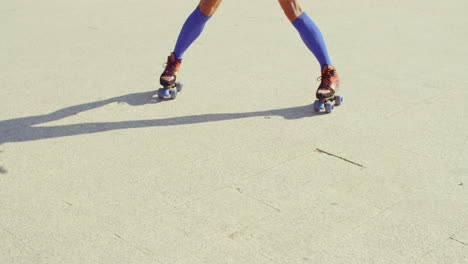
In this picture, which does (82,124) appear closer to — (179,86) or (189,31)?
(179,86)

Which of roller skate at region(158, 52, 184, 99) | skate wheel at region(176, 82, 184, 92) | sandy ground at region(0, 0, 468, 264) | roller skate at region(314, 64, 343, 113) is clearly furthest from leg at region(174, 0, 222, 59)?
roller skate at region(314, 64, 343, 113)

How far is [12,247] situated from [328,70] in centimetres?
286

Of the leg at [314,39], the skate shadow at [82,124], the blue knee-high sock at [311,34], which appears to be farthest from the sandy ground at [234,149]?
the blue knee-high sock at [311,34]

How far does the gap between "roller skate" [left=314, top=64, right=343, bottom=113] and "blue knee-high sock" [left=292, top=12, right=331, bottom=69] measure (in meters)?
0.10

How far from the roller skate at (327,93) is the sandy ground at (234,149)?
0.08m

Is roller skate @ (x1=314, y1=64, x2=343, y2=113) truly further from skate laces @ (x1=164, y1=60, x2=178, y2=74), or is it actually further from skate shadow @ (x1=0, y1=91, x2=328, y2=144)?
skate laces @ (x1=164, y1=60, x2=178, y2=74)

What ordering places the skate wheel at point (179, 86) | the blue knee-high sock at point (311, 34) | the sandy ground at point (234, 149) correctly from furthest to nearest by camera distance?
the skate wheel at point (179, 86) < the blue knee-high sock at point (311, 34) < the sandy ground at point (234, 149)

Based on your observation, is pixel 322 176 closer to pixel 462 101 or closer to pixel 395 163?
pixel 395 163

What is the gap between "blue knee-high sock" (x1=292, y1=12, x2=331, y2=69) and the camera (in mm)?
5406

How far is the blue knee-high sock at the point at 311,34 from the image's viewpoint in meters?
5.41

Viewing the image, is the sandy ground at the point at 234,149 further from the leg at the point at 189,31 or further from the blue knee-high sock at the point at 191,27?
the blue knee-high sock at the point at 191,27

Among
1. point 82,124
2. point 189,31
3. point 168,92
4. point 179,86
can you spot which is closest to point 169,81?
point 168,92

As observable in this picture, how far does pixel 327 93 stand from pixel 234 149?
0.99m

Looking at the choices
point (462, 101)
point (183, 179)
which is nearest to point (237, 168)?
point (183, 179)
